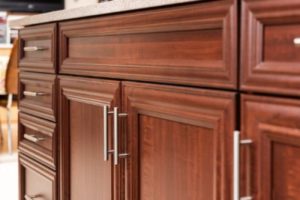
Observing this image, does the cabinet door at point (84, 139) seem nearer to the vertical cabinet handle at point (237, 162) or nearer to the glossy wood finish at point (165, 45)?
the glossy wood finish at point (165, 45)

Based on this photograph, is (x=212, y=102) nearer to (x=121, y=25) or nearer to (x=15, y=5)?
(x=121, y=25)

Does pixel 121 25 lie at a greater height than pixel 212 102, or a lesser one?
greater

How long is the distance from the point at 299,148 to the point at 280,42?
0.17 m

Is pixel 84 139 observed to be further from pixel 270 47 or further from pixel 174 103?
pixel 270 47

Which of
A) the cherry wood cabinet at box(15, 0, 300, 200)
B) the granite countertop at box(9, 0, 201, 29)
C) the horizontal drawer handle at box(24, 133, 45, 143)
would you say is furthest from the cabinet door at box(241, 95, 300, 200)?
the horizontal drawer handle at box(24, 133, 45, 143)

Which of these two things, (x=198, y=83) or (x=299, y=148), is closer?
(x=299, y=148)

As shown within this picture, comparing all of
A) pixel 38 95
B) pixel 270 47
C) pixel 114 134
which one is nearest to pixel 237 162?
pixel 270 47

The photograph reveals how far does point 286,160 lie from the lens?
0.78 metres

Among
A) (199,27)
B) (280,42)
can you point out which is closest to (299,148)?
(280,42)

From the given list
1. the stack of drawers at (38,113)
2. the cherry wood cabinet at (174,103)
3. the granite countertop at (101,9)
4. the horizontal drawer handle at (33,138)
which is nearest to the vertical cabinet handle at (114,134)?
the cherry wood cabinet at (174,103)

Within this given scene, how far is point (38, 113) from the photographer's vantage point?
173 centimetres

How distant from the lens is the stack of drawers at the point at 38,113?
1615 millimetres

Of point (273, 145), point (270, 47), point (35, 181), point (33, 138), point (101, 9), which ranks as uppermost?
point (101, 9)

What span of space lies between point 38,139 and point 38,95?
0.15m
